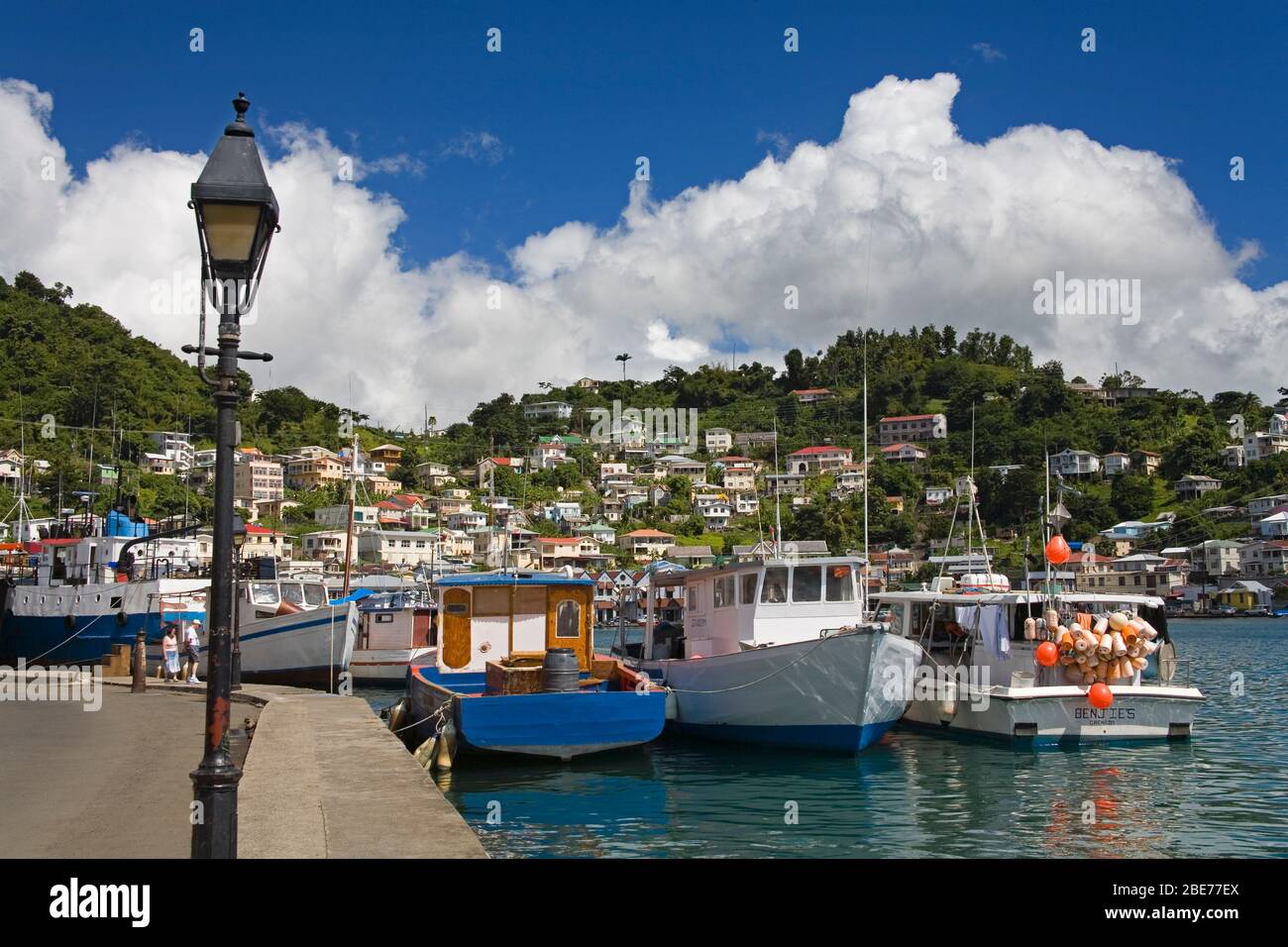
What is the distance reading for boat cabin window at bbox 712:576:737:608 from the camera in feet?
70.8

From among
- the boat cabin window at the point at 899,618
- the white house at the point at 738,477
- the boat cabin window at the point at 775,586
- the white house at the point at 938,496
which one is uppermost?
the white house at the point at 738,477

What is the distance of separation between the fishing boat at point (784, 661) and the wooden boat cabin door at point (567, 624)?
77.4 inches

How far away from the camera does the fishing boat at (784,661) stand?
18328 mm

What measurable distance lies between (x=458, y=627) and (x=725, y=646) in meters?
5.13

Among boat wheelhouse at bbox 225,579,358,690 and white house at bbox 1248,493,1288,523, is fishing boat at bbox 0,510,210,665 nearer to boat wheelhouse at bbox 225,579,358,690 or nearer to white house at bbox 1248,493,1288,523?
boat wheelhouse at bbox 225,579,358,690

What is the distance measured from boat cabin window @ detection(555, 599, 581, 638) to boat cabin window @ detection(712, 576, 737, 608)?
2.81m

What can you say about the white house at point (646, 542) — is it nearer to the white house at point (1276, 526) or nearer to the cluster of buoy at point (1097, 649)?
the white house at point (1276, 526)

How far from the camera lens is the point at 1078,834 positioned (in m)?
13.9

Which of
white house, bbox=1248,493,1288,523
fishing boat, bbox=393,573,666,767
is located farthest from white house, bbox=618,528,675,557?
fishing boat, bbox=393,573,666,767

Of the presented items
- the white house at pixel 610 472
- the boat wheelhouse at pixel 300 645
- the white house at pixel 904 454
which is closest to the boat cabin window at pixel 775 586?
the boat wheelhouse at pixel 300 645

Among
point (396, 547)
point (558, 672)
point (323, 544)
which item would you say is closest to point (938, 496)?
point (396, 547)

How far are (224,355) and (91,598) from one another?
34592 millimetres

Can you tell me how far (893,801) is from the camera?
15891 mm
